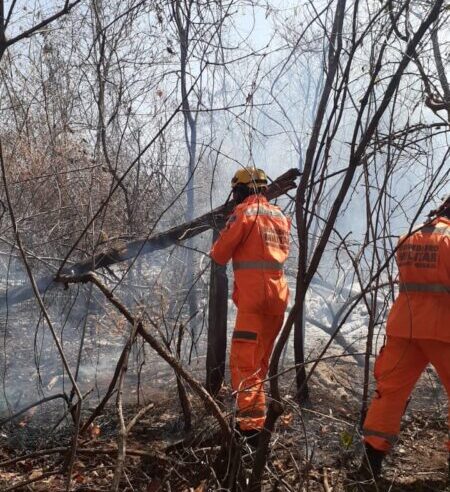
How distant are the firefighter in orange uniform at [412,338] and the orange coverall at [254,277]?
33.4 inches

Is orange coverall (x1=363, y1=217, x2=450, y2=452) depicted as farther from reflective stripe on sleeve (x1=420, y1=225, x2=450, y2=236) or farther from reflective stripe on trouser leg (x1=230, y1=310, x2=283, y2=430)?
reflective stripe on trouser leg (x1=230, y1=310, x2=283, y2=430)

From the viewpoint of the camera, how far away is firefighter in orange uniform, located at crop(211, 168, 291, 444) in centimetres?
375

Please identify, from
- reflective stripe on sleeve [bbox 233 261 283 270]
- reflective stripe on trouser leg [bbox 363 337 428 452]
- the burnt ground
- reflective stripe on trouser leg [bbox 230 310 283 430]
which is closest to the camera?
the burnt ground

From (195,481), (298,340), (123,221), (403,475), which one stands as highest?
(123,221)

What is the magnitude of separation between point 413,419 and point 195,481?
2519 millimetres

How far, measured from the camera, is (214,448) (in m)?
2.22

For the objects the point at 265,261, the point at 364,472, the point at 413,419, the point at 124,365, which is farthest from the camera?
the point at 413,419

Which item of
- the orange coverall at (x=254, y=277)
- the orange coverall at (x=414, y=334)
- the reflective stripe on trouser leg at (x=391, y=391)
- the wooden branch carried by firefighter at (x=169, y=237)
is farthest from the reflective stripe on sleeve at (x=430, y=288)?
the wooden branch carried by firefighter at (x=169, y=237)

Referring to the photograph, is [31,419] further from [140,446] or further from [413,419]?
[413,419]

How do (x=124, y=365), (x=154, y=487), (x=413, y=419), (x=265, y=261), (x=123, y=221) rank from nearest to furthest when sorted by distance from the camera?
(x=124, y=365) → (x=154, y=487) → (x=265, y=261) → (x=413, y=419) → (x=123, y=221)

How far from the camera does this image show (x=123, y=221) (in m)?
4.96

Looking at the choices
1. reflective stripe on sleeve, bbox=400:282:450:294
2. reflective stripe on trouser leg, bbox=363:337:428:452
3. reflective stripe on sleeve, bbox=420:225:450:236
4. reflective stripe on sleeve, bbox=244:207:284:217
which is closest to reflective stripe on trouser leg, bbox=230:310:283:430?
reflective stripe on sleeve, bbox=244:207:284:217

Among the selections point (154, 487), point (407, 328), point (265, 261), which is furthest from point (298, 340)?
point (154, 487)

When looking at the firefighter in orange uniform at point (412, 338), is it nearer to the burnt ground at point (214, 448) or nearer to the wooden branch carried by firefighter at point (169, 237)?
the burnt ground at point (214, 448)
